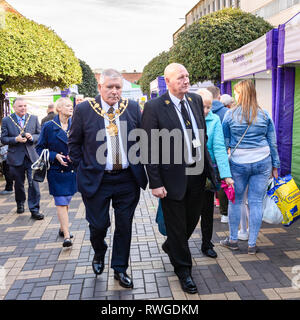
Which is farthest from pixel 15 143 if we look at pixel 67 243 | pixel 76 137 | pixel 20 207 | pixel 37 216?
pixel 76 137

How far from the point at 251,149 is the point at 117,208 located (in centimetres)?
162

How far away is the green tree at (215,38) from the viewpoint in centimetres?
987

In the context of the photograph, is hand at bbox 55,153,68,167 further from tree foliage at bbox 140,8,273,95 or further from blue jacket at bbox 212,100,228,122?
tree foliage at bbox 140,8,273,95

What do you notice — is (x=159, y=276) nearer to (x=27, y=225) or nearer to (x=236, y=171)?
(x=236, y=171)

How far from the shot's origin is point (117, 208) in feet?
10.4

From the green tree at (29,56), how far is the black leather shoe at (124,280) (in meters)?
6.76

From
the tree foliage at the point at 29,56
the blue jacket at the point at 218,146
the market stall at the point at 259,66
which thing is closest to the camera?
the blue jacket at the point at 218,146

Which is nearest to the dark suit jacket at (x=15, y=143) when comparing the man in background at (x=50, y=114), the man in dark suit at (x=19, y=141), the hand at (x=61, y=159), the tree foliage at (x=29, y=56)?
the man in dark suit at (x=19, y=141)

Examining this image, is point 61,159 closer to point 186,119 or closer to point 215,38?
point 186,119

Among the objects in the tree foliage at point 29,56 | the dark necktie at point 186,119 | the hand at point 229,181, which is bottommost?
the hand at point 229,181

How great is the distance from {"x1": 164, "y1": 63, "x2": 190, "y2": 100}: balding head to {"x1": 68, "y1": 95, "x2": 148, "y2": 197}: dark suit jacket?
16.2 inches

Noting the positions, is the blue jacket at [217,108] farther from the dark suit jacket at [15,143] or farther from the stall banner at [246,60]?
the dark suit jacket at [15,143]

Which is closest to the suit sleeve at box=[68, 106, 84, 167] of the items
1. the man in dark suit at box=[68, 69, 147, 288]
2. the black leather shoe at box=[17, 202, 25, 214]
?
the man in dark suit at box=[68, 69, 147, 288]
